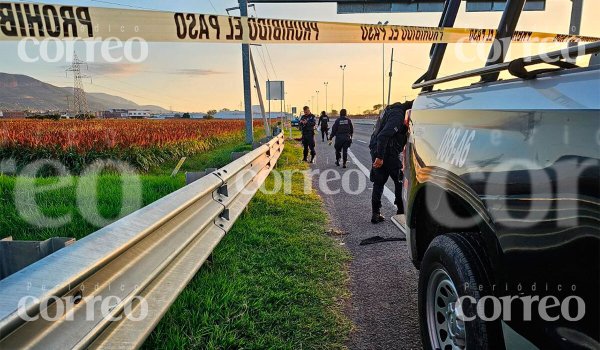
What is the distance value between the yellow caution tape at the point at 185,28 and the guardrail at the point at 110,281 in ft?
7.80

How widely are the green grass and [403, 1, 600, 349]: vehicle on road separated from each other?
0.85 meters

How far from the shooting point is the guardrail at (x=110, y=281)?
1190mm

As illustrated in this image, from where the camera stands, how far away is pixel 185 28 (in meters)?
4.78

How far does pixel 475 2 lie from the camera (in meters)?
9.53

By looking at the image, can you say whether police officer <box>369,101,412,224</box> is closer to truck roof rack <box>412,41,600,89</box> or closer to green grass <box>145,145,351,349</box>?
green grass <box>145,145,351,349</box>

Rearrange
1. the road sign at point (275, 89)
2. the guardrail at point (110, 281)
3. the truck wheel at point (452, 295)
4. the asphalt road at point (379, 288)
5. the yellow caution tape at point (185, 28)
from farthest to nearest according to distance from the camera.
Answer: the road sign at point (275, 89) < the yellow caution tape at point (185, 28) < the asphalt road at point (379, 288) < the truck wheel at point (452, 295) < the guardrail at point (110, 281)

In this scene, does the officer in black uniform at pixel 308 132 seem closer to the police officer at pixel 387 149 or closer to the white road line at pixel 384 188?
the white road line at pixel 384 188

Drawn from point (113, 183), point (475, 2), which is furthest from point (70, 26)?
point (475, 2)

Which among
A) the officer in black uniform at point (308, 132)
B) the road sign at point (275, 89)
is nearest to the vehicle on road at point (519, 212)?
the officer in black uniform at point (308, 132)

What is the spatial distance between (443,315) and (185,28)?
4.23 m

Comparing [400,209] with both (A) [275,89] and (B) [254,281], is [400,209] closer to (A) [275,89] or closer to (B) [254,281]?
(B) [254,281]

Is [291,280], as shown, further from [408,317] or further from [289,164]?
[289,164]

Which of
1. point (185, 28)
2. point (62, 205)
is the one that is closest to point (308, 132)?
point (185, 28)

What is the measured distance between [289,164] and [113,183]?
633cm
